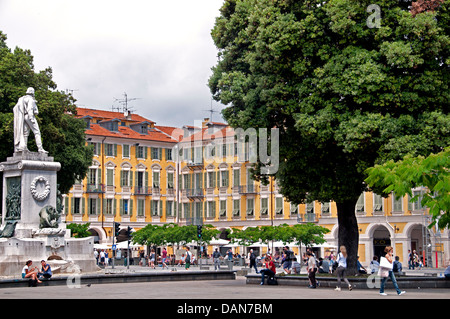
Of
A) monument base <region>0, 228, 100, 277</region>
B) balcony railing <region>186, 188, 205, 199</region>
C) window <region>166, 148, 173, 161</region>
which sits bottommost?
monument base <region>0, 228, 100, 277</region>

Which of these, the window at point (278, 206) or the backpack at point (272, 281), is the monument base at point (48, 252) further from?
the window at point (278, 206)

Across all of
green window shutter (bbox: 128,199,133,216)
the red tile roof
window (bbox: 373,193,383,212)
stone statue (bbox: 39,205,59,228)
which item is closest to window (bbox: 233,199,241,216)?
green window shutter (bbox: 128,199,133,216)

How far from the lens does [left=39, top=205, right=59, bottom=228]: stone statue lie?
2716 cm

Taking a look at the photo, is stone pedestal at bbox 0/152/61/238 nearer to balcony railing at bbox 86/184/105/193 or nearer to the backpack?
the backpack

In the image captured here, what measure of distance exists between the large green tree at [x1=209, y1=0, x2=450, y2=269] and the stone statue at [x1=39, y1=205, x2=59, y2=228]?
7.47 m

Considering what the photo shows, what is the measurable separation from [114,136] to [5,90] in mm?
40144

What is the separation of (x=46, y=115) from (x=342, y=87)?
21130 mm

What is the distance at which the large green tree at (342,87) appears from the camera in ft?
81.3

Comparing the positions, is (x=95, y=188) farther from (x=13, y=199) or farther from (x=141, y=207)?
(x=13, y=199)

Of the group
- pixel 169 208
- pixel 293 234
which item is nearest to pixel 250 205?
pixel 169 208

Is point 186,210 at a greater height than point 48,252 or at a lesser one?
greater

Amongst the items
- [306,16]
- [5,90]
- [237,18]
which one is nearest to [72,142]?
[5,90]

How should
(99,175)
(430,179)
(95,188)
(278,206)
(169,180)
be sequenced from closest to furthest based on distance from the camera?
(430,179)
(278,206)
(95,188)
(99,175)
(169,180)

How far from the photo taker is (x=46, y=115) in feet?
137
